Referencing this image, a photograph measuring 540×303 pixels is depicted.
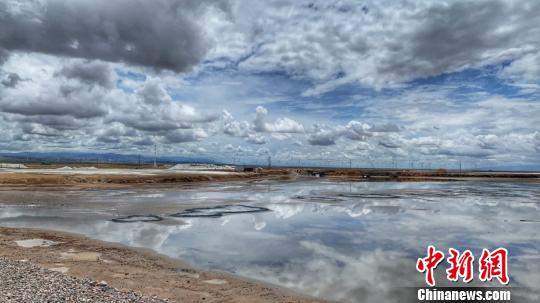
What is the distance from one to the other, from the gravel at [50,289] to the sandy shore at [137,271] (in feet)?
2.64

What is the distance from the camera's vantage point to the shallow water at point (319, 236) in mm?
14758

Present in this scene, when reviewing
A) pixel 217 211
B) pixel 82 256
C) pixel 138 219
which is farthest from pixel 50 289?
pixel 217 211

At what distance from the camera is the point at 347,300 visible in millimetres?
12383

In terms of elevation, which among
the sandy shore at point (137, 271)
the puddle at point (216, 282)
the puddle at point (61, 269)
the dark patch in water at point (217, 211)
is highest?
the puddle at point (61, 269)

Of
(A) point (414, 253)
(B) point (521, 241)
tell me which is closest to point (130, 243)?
(A) point (414, 253)

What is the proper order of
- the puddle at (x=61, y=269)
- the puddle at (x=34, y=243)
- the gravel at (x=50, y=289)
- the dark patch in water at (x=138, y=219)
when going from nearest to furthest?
the gravel at (x=50, y=289), the puddle at (x=61, y=269), the puddle at (x=34, y=243), the dark patch in water at (x=138, y=219)

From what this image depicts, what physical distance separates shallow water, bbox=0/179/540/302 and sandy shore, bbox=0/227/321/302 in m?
1.13

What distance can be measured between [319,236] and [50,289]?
15.5 meters

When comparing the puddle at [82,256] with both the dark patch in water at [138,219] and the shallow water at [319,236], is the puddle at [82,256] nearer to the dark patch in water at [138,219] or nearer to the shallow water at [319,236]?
the shallow water at [319,236]

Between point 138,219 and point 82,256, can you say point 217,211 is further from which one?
point 82,256

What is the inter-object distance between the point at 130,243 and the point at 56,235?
5.06 metres

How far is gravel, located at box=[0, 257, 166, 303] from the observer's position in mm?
10305

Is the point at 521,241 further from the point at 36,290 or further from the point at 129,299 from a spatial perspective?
the point at 36,290

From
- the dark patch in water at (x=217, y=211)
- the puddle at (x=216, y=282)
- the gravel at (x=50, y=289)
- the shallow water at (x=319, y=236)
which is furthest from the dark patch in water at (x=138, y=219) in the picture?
the puddle at (x=216, y=282)
